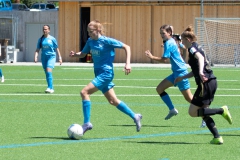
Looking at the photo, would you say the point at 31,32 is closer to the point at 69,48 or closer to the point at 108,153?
the point at 69,48

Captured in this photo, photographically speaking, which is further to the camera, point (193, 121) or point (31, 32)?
point (31, 32)

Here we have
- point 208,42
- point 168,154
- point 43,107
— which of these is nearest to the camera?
point 168,154

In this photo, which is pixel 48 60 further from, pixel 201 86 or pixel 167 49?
pixel 201 86

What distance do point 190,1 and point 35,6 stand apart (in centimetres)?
1781

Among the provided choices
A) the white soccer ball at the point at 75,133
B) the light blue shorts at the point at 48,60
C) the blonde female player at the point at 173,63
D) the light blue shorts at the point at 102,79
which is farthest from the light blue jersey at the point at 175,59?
the light blue shorts at the point at 48,60

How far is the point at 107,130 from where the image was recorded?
40.5 ft

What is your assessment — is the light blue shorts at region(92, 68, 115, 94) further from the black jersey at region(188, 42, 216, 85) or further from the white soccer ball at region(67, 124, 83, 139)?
the black jersey at region(188, 42, 216, 85)

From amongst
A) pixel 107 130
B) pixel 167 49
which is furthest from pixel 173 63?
pixel 107 130

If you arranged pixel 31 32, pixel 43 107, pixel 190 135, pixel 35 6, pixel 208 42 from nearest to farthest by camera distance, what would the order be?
pixel 190 135 < pixel 43 107 < pixel 208 42 < pixel 31 32 < pixel 35 6

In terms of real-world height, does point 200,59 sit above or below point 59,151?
above

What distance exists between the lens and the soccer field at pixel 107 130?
32.1 ft

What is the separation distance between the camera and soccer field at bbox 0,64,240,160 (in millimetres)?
9781

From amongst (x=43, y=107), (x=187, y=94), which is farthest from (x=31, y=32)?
(x=187, y=94)

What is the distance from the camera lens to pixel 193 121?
45.2 ft
